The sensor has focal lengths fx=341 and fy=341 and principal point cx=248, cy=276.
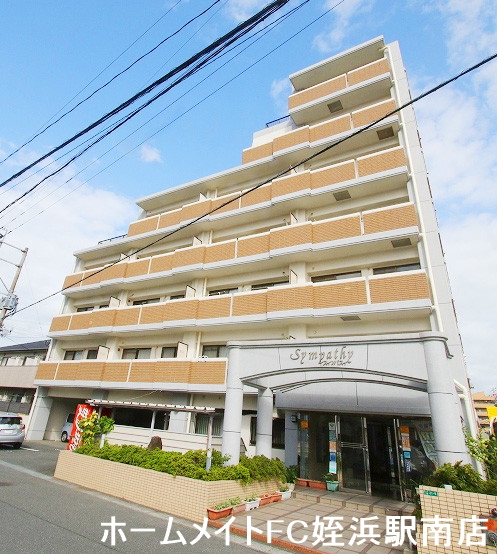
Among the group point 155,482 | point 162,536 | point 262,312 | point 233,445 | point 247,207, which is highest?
point 247,207

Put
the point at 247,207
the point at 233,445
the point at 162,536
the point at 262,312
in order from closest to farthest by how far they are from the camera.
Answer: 1. the point at 162,536
2. the point at 233,445
3. the point at 262,312
4. the point at 247,207

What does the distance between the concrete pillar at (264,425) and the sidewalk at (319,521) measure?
4.78ft

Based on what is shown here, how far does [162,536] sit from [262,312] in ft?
30.1

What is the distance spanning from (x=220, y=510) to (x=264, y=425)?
3219 mm

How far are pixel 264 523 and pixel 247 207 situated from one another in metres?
13.7

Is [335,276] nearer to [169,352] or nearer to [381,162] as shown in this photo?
[381,162]

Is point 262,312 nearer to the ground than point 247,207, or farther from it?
nearer to the ground

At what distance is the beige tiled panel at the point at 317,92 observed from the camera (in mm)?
18125

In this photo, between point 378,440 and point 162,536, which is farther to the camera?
point 378,440

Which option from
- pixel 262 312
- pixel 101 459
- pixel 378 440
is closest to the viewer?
pixel 101 459

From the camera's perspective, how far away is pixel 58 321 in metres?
22.1

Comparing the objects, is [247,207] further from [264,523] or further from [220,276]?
[264,523]

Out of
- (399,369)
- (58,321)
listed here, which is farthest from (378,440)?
(58,321)

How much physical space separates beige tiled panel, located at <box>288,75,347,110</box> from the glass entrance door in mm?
16181
